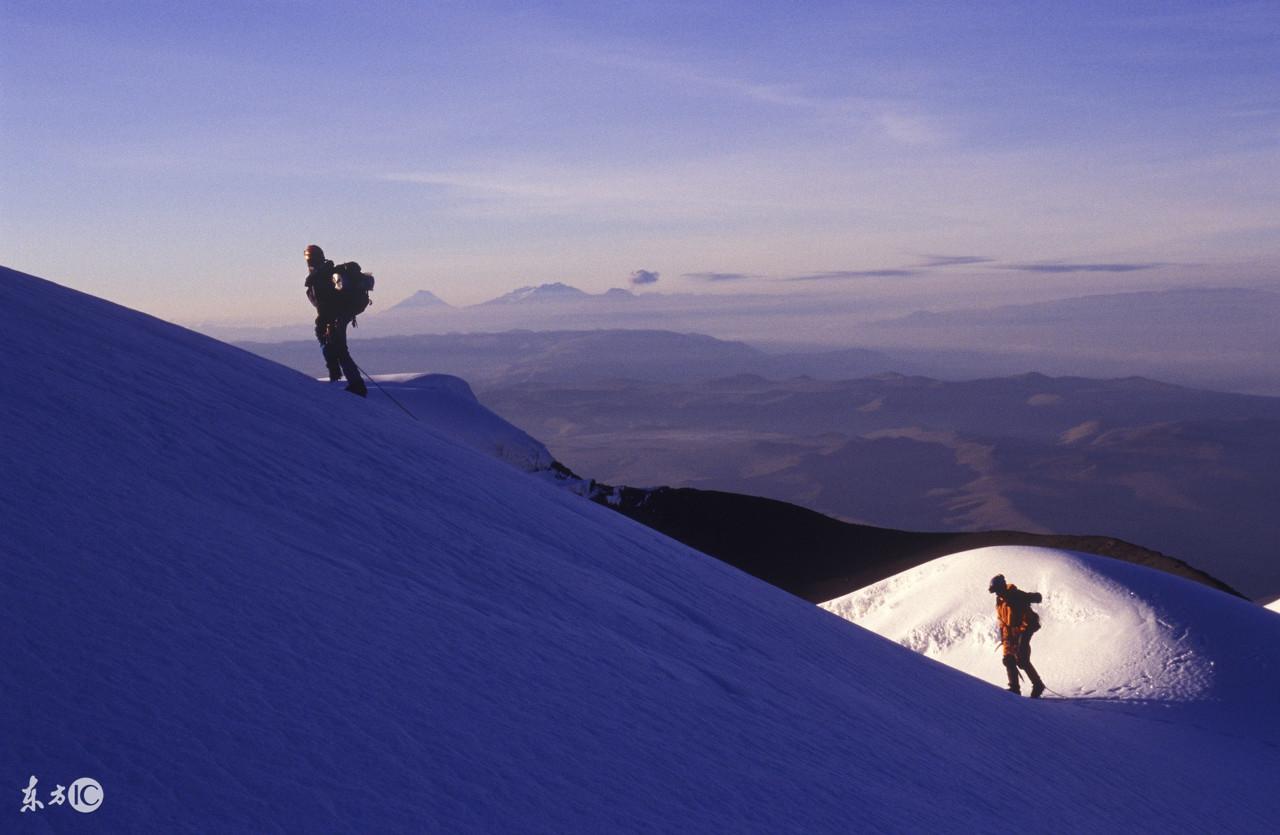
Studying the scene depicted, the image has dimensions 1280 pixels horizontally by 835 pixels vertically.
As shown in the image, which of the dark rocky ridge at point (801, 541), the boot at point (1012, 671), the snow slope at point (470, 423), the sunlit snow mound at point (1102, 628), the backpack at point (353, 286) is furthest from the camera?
the snow slope at point (470, 423)

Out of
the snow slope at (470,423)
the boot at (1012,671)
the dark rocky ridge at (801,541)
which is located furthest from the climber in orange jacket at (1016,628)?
the snow slope at (470,423)

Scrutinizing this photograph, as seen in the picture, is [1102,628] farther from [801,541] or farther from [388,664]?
[801,541]

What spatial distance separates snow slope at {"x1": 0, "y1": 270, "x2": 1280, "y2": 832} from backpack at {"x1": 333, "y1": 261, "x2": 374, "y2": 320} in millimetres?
2143

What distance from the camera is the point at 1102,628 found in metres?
14.3

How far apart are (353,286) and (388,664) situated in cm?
816

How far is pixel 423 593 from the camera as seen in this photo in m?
5.20

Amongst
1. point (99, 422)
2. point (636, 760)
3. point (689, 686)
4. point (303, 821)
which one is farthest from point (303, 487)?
point (303, 821)

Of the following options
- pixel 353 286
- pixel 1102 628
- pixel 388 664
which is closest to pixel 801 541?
pixel 1102 628

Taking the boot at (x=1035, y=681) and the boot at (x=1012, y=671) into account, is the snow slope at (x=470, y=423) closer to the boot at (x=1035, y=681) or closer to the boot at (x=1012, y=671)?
the boot at (x=1012, y=671)

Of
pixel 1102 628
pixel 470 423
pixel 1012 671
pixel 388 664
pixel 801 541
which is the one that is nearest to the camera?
pixel 388 664

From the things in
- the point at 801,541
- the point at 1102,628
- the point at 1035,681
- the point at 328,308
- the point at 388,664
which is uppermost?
the point at 328,308

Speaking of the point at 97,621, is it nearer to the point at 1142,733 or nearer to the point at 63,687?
the point at 63,687

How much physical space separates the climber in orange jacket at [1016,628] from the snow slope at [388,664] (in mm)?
2459

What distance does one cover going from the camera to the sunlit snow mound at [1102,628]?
12781 millimetres
